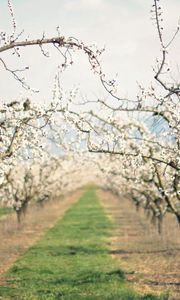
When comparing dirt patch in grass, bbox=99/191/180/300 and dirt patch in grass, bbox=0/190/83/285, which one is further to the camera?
dirt patch in grass, bbox=0/190/83/285

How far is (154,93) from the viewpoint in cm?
1244

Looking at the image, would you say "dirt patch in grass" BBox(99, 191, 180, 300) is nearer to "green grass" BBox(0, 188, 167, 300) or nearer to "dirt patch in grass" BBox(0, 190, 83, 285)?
"green grass" BBox(0, 188, 167, 300)

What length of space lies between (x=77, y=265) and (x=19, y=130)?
9.61 metres

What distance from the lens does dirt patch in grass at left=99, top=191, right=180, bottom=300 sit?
18297mm

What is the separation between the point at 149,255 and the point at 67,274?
21.6 ft

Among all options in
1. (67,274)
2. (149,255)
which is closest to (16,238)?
(149,255)

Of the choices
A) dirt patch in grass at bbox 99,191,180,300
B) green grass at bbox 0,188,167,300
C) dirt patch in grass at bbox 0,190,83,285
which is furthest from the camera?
dirt patch in grass at bbox 0,190,83,285

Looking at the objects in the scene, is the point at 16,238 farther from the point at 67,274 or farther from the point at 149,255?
the point at 67,274

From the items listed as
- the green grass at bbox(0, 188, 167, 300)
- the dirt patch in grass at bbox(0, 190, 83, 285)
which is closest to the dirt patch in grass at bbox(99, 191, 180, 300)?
the green grass at bbox(0, 188, 167, 300)

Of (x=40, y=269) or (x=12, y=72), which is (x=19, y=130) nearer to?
(x=12, y=72)

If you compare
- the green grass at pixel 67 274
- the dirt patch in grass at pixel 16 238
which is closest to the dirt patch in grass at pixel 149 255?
the green grass at pixel 67 274

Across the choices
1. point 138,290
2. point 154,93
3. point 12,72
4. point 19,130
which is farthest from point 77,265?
point 12,72

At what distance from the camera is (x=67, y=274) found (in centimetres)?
1995

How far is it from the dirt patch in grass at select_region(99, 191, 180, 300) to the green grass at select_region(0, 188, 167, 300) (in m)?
0.62
